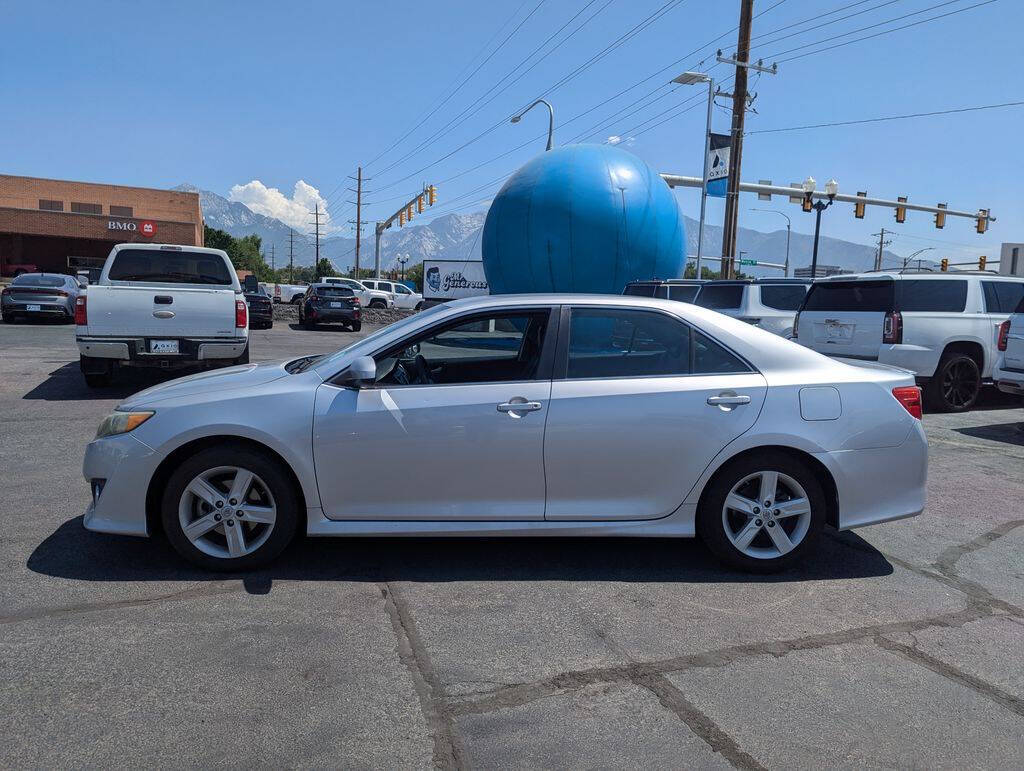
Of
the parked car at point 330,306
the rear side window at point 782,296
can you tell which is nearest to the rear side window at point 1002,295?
the rear side window at point 782,296

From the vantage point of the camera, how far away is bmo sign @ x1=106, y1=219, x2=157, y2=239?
165ft

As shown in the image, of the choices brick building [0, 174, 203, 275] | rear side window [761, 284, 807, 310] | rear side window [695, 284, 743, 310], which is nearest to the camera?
rear side window [761, 284, 807, 310]

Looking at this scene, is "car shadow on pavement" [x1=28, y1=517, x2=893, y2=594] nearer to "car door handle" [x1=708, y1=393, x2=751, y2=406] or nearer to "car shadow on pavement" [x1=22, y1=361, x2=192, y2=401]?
"car door handle" [x1=708, y1=393, x2=751, y2=406]

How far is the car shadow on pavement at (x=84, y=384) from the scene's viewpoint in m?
9.87

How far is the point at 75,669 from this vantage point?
3.12 metres

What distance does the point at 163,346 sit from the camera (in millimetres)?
9383

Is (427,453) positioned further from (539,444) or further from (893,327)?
(893,327)

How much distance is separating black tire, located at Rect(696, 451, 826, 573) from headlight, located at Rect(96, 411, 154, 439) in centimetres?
303

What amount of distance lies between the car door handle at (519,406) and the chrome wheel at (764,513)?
3.89 feet

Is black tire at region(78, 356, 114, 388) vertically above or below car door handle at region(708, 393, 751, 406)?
below

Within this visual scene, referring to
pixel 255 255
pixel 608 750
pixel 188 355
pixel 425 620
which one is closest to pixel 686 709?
pixel 608 750

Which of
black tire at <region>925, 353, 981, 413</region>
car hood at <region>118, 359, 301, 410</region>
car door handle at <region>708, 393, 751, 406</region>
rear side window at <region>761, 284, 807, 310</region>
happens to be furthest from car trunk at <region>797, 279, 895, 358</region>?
car hood at <region>118, 359, 301, 410</region>

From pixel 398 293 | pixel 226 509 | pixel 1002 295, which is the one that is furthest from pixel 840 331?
pixel 398 293

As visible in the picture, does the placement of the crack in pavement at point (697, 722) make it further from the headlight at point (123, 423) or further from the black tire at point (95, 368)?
the black tire at point (95, 368)
